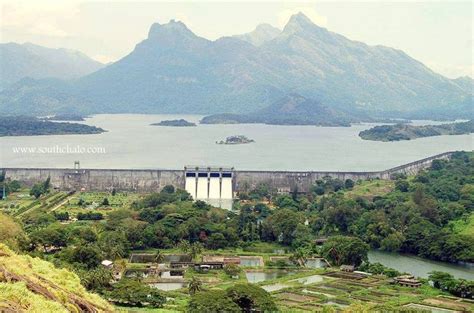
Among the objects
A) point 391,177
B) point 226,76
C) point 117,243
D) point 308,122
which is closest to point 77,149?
point 391,177

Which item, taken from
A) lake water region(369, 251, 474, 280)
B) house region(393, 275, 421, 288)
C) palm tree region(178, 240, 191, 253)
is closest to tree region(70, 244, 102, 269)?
palm tree region(178, 240, 191, 253)

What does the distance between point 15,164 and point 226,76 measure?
120467 mm

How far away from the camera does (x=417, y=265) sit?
29875 mm

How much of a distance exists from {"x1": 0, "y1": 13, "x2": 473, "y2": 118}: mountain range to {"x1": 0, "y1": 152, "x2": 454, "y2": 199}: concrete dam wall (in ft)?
A: 355

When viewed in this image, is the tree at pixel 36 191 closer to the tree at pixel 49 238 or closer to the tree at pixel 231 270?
the tree at pixel 49 238

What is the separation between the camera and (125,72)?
188 metres

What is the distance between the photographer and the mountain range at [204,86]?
16538cm

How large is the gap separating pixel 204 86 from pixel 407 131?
80.2 metres

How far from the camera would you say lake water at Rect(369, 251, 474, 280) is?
28234 mm

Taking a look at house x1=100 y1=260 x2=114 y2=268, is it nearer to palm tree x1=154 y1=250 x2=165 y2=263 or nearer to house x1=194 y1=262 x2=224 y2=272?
palm tree x1=154 y1=250 x2=165 y2=263

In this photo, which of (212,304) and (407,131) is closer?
(212,304)

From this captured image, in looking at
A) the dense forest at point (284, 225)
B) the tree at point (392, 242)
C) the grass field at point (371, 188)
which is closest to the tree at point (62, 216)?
the dense forest at point (284, 225)

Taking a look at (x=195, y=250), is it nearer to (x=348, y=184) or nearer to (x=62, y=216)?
(x=62, y=216)

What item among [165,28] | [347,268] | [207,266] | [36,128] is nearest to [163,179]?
[207,266]
